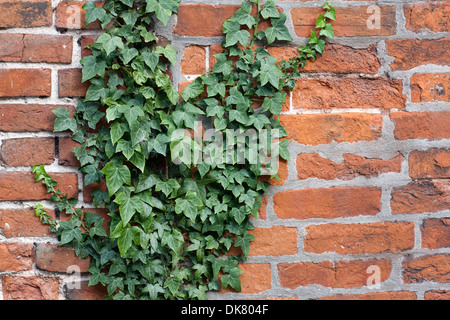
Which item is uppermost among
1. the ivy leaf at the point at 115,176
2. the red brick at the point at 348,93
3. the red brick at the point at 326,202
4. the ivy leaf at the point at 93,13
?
the ivy leaf at the point at 93,13

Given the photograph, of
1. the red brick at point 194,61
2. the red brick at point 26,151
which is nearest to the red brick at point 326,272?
the red brick at point 194,61

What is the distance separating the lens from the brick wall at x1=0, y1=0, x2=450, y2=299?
928 mm

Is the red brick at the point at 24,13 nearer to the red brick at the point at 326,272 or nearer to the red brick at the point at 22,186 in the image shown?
the red brick at the point at 22,186

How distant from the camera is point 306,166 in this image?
99 centimetres

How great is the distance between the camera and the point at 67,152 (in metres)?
0.94

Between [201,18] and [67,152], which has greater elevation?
[201,18]

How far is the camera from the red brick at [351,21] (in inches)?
37.4

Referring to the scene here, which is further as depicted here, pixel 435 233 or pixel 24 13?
A: pixel 435 233

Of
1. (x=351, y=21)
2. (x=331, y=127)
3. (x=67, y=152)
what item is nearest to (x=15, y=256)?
(x=67, y=152)

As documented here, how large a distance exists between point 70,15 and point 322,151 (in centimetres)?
75

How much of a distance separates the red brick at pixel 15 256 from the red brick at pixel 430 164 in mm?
1060

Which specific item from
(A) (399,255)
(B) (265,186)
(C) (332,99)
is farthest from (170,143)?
(A) (399,255)

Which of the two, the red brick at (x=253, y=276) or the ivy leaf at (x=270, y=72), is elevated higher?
the ivy leaf at (x=270, y=72)

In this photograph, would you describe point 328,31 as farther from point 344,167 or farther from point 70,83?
point 70,83
